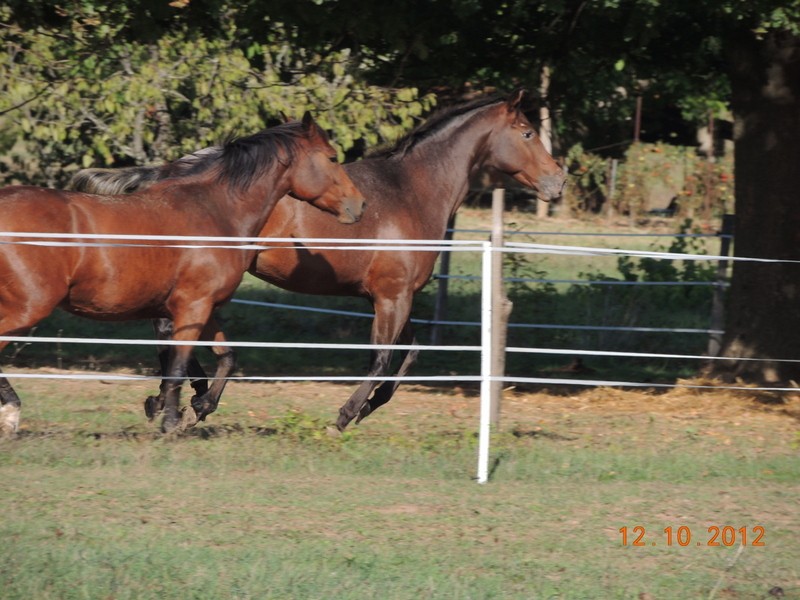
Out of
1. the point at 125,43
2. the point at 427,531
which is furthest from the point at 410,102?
the point at 427,531

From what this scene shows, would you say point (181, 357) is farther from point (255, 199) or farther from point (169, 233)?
point (255, 199)

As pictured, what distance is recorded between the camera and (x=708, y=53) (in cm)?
1012

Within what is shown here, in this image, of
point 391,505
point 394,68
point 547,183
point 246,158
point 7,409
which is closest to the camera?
point 391,505

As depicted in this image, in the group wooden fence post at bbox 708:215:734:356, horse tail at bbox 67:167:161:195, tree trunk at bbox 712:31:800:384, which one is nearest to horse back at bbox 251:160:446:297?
horse tail at bbox 67:167:161:195

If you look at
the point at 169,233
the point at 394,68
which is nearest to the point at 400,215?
the point at 169,233

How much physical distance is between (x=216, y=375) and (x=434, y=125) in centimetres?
261

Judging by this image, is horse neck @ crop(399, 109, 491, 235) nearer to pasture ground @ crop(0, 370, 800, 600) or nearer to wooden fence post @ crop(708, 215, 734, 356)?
pasture ground @ crop(0, 370, 800, 600)

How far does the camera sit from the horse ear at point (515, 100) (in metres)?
8.41

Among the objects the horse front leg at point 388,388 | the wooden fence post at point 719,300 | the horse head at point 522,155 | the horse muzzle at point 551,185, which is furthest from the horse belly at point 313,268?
Answer: the wooden fence post at point 719,300

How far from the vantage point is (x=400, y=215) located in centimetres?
823

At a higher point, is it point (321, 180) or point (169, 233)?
point (321, 180)

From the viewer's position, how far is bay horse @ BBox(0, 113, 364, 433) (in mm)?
6355

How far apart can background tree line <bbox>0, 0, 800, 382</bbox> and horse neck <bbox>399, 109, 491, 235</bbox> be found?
808mm

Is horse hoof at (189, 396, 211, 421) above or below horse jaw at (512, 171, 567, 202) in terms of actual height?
below
